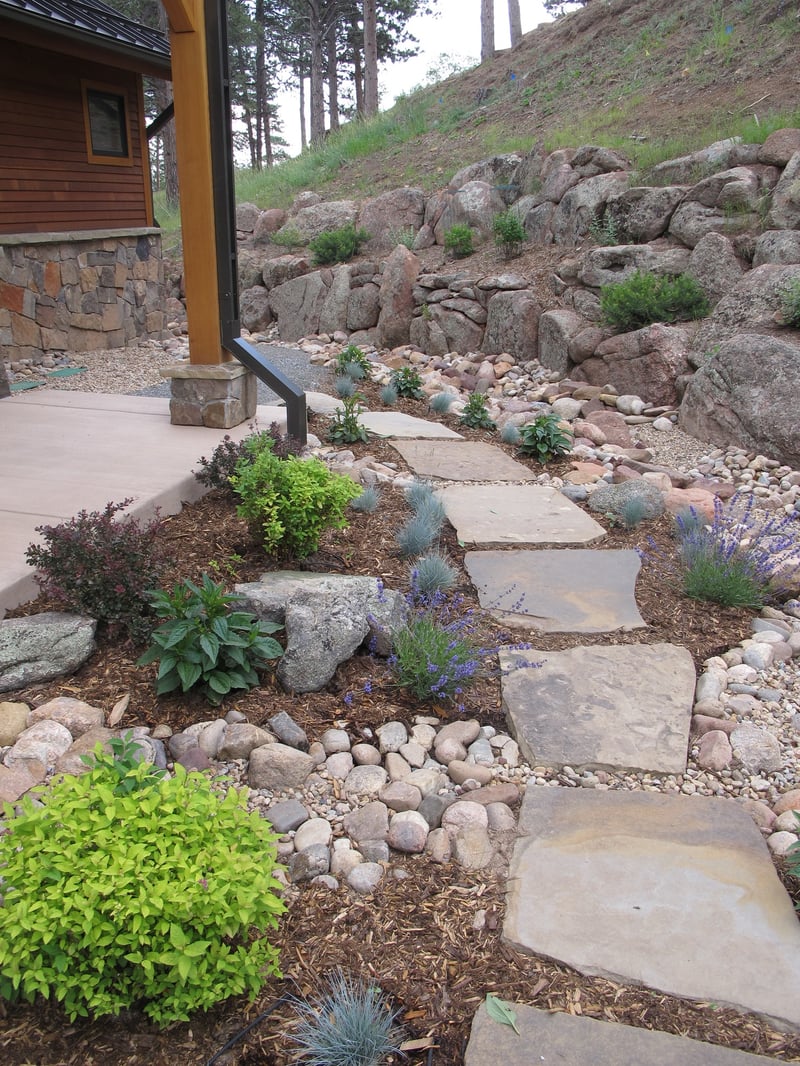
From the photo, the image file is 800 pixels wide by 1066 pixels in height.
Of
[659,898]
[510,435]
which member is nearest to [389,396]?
[510,435]

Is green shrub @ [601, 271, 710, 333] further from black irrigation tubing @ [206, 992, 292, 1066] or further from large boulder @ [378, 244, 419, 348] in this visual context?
black irrigation tubing @ [206, 992, 292, 1066]

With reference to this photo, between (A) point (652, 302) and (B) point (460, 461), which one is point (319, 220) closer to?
(A) point (652, 302)

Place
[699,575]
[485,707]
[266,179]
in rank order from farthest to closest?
[266,179] → [699,575] → [485,707]

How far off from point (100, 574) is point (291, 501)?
81cm

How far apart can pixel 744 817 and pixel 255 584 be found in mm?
1797

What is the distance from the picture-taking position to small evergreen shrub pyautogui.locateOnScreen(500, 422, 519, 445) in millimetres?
5898

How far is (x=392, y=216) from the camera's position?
11648 mm

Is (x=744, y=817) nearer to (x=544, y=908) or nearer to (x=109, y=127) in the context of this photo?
(x=544, y=908)

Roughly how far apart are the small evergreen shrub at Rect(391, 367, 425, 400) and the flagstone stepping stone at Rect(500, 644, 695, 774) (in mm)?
4428

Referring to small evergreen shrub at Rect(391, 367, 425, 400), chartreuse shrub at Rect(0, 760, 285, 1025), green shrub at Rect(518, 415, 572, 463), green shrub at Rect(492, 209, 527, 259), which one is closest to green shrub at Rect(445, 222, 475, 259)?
green shrub at Rect(492, 209, 527, 259)

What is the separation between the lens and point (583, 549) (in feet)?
13.4

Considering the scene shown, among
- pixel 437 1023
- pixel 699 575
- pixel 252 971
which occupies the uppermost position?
pixel 699 575

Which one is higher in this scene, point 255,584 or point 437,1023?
point 255,584

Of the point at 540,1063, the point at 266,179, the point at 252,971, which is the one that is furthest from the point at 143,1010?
the point at 266,179
